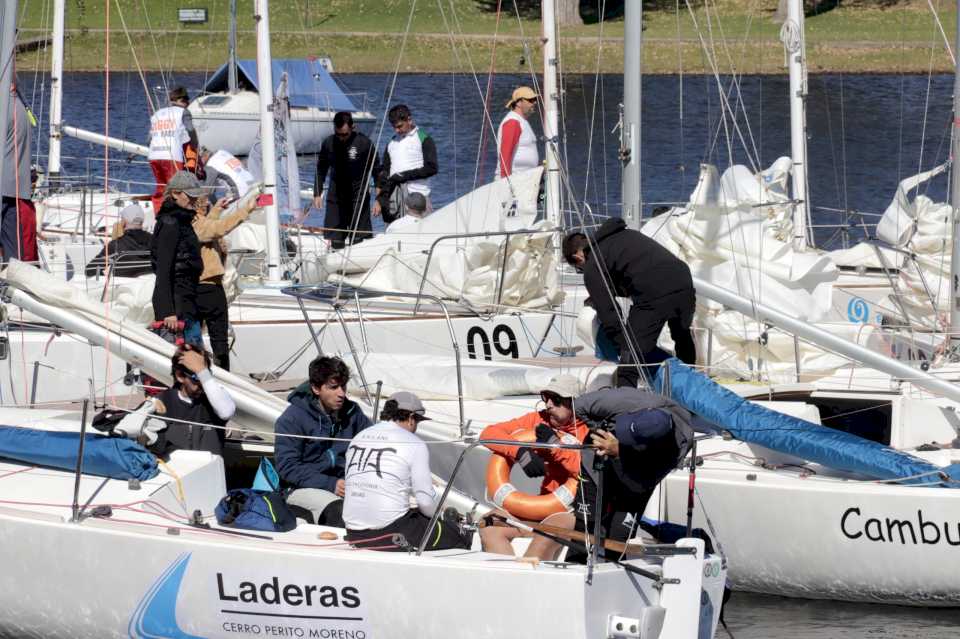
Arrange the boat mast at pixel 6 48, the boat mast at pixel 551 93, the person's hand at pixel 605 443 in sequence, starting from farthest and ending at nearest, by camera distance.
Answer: the boat mast at pixel 551 93, the boat mast at pixel 6 48, the person's hand at pixel 605 443

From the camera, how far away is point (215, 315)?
988 cm

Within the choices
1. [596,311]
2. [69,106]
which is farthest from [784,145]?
[596,311]

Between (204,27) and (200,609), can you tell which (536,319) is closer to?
(200,609)

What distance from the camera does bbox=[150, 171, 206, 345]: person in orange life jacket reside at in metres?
9.48

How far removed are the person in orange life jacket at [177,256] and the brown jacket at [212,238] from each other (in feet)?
0.36

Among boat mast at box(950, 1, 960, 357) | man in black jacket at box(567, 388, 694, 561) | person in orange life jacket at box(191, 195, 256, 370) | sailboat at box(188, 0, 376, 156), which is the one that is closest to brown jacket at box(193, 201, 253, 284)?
person in orange life jacket at box(191, 195, 256, 370)

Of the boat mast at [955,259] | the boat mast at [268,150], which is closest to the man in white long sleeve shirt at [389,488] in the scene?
the boat mast at [955,259]

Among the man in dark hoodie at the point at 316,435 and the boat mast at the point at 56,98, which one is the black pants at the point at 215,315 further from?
the boat mast at the point at 56,98

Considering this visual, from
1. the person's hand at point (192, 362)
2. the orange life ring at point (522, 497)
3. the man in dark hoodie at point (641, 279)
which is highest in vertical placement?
the man in dark hoodie at point (641, 279)

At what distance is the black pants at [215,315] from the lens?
32.2ft

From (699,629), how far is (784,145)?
79.3 feet

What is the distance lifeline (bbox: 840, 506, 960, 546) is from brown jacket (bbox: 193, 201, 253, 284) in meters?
3.90

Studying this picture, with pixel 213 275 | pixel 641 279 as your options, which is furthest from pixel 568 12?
pixel 641 279

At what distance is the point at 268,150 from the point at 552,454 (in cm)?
552
